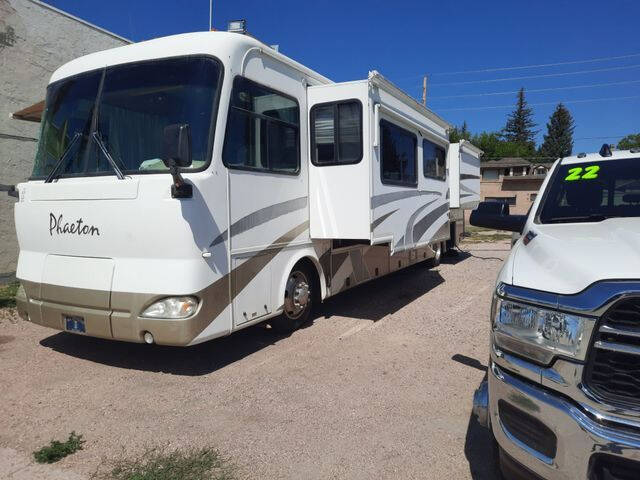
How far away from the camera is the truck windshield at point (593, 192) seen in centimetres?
360

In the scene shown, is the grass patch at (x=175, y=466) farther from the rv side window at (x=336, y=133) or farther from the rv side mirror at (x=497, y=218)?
the rv side window at (x=336, y=133)

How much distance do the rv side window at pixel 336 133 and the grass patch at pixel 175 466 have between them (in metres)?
3.82

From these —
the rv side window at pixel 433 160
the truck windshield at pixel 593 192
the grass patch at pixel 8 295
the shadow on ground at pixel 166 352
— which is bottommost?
the shadow on ground at pixel 166 352

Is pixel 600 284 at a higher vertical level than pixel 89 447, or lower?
higher

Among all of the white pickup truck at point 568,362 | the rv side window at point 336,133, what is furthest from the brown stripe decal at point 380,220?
the white pickup truck at point 568,362

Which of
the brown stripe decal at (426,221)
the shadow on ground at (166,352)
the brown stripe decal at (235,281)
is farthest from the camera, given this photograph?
the brown stripe decal at (426,221)

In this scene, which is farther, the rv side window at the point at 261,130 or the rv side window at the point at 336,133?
the rv side window at the point at 336,133

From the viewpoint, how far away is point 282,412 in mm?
4055

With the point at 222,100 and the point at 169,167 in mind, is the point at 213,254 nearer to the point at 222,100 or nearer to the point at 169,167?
the point at 169,167

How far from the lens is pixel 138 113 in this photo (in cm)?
481

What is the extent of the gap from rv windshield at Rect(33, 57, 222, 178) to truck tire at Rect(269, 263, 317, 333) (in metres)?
2.10

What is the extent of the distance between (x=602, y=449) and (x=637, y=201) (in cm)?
227

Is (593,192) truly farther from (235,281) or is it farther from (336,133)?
(235,281)

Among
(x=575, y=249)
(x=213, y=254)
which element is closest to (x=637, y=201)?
(x=575, y=249)
